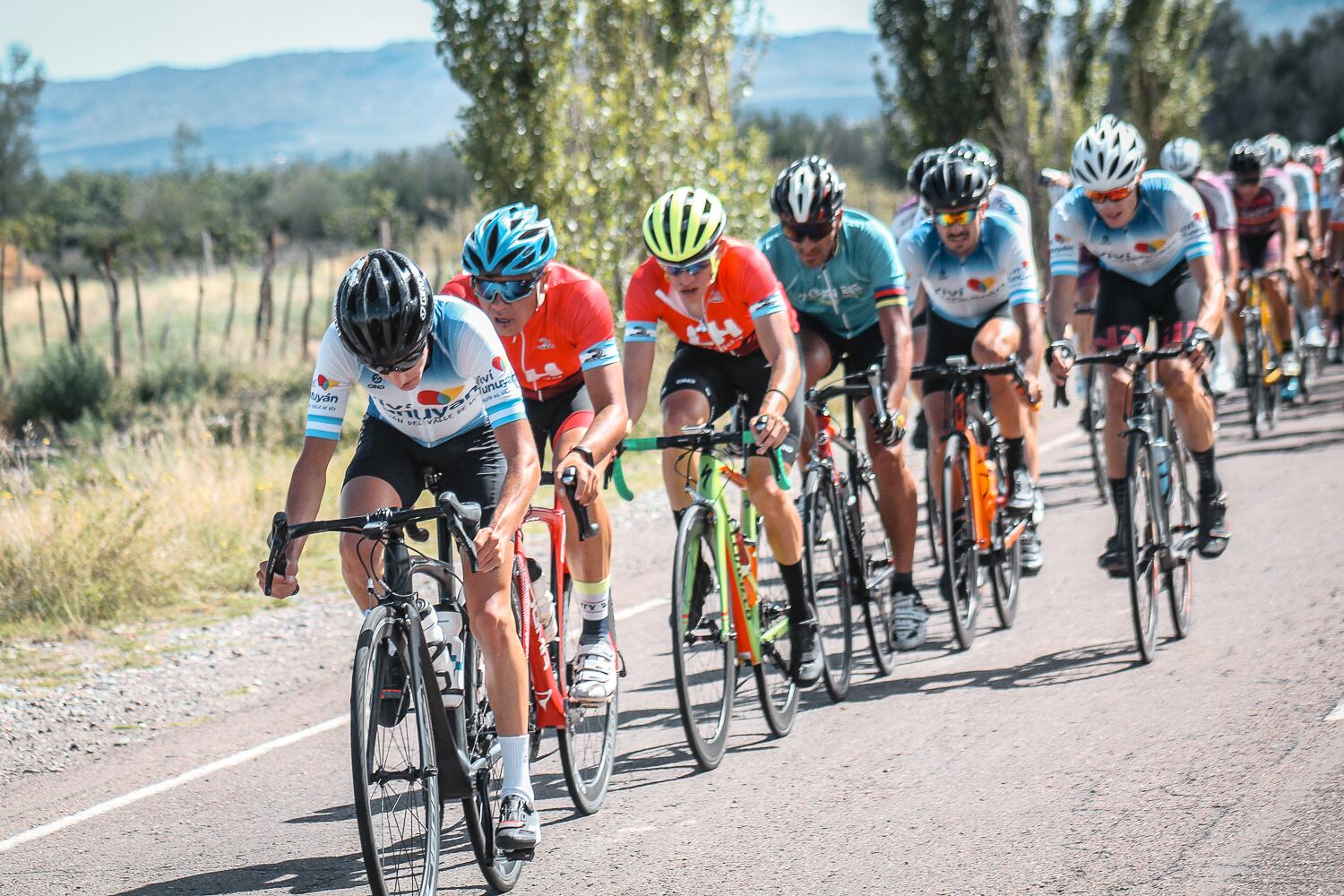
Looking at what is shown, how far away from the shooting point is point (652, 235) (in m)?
5.72

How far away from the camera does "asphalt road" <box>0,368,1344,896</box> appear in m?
4.38

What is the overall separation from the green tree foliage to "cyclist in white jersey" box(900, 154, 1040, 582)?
24.5 feet

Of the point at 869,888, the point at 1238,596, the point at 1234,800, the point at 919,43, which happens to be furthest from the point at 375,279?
the point at 919,43

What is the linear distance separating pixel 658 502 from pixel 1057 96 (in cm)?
1757

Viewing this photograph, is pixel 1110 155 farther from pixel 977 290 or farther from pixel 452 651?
pixel 452 651

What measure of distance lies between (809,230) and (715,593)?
202 cm

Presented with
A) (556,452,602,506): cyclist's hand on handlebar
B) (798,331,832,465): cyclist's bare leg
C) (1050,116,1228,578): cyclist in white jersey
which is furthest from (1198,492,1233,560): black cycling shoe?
(556,452,602,506): cyclist's hand on handlebar

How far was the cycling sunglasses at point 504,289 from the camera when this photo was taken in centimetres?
531

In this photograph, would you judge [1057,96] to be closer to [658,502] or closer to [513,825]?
[658,502]

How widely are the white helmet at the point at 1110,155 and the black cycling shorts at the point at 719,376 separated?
2.17 meters

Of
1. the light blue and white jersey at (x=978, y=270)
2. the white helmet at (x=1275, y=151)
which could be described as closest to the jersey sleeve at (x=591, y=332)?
the light blue and white jersey at (x=978, y=270)

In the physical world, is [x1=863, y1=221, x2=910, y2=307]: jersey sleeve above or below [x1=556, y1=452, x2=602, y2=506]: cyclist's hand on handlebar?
above

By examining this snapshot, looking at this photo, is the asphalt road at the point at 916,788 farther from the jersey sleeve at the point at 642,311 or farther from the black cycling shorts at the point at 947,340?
the jersey sleeve at the point at 642,311

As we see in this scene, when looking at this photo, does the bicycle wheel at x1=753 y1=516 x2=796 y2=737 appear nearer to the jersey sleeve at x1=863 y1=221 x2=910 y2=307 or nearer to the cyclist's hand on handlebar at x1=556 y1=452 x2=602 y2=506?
the cyclist's hand on handlebar at x1=556 y1=452 x2=602 y2=506
